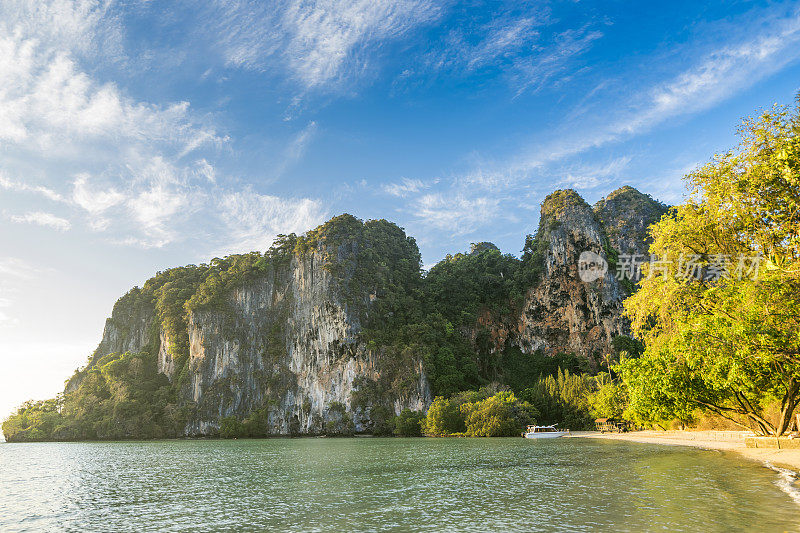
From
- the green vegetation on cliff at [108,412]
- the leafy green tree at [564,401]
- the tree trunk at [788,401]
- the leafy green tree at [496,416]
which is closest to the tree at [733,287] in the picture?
the tree trunk at [788,401]

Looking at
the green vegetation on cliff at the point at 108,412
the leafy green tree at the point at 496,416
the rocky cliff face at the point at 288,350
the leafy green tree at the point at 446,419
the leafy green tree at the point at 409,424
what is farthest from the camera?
the rocky cliff face at the point at 288,350

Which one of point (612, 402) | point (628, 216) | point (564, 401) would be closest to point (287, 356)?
point (564, 401)

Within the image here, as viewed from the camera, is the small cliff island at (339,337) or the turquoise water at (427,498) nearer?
the turquoise water at (427,498)

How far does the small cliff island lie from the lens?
8956 centimetres

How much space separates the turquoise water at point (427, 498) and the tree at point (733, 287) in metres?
4.00

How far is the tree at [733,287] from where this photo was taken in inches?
706

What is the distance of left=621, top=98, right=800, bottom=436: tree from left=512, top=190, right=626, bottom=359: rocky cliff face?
71.8 m

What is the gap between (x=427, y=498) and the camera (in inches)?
690

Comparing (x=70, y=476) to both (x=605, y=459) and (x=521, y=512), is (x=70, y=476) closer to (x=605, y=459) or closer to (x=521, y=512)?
(x=521, y=512)

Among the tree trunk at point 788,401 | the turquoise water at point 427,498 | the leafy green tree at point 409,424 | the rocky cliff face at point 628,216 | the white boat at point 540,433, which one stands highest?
the rocky cliff face at point 628,216

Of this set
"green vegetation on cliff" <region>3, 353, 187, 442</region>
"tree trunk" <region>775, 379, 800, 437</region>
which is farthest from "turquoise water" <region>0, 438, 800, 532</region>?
"green vegetation on cliff" <region>3, 353, 187, 442</region>

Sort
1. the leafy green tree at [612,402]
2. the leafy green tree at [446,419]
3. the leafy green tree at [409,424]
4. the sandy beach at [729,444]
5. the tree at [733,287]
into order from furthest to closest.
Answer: the leafy green tree at [409,424] < the leafy green tree at [446,419] < the leafy green tree at [612,402] < the sandy beach at [729,444] < the tree at [733,287]

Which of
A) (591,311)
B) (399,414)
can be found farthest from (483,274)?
(399,414)

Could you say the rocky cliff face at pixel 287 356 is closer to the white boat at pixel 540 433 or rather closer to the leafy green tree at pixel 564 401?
the leafy green tree at pixel 564 401
